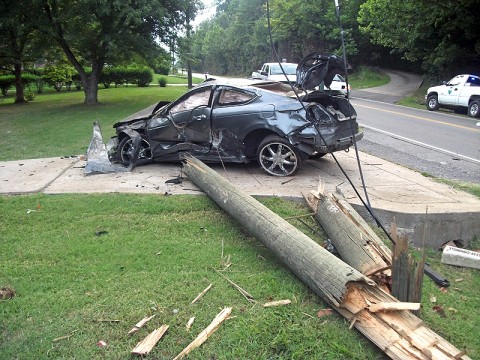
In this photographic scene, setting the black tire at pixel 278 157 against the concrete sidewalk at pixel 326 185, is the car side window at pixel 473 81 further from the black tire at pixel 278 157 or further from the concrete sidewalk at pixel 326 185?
the black tire at pixel 278 157

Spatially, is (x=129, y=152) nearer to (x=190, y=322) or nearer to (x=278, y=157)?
(x=278, y=157)

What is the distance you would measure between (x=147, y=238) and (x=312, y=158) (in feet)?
13.7

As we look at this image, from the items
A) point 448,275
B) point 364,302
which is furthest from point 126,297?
point 448,275

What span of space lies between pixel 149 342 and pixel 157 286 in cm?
77

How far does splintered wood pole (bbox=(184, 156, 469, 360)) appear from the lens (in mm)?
2828

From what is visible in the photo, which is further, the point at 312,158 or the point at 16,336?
the point at 312,158

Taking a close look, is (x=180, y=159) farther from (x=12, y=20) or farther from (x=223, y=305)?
(x=12, y=20)

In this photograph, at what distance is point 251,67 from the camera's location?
2349 inches

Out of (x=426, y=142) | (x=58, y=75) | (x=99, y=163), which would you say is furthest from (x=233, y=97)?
(x=58, y=75)

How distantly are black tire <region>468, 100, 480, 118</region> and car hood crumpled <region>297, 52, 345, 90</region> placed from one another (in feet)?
43.7

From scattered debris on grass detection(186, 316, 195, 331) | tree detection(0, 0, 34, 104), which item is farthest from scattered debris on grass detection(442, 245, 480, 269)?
tree detection(0, 0, 34, 104)

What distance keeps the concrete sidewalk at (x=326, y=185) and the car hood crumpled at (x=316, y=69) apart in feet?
4.77

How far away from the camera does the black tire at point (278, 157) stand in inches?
261

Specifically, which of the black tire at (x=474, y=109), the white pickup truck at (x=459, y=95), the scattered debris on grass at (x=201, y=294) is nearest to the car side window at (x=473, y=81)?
the white pickup truck at (x=459, y=95)
